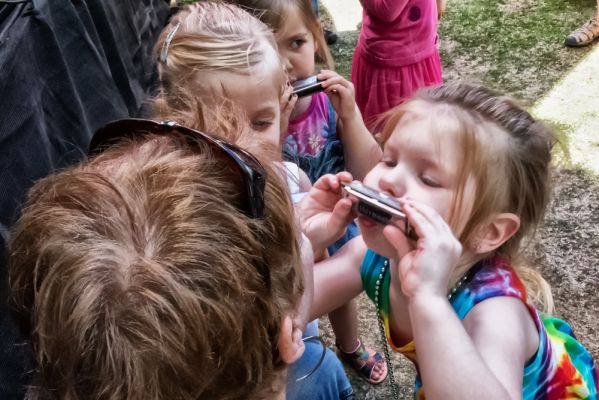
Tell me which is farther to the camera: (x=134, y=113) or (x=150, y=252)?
(x=134, y=113)

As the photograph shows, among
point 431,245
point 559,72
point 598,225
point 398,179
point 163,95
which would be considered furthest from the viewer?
point 559,72

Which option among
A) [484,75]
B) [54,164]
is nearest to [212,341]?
[54,164]

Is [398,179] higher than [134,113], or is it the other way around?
[398,179]

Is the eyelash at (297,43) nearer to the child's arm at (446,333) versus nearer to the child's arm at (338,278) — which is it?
the child's arm at (338,278)

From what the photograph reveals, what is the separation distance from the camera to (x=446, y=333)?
100 cm

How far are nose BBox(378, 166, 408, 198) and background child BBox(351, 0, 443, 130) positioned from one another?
44.5 inches

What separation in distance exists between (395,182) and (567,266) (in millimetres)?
1539

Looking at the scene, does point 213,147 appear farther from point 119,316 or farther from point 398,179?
point 398,179

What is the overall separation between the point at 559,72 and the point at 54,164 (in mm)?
3126

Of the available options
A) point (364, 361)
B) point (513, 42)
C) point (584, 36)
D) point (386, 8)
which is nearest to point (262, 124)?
point (386, 8)

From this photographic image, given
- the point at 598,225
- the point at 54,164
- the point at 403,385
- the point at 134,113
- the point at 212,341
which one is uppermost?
the point at 212,341

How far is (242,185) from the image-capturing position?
0.80 m

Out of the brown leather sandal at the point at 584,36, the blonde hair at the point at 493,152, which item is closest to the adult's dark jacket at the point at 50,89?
the blonde hair at the point at 493,152

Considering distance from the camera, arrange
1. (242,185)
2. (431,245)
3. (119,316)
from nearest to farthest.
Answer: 1. (119,316)
2. (242,185)
3. (431,245)
